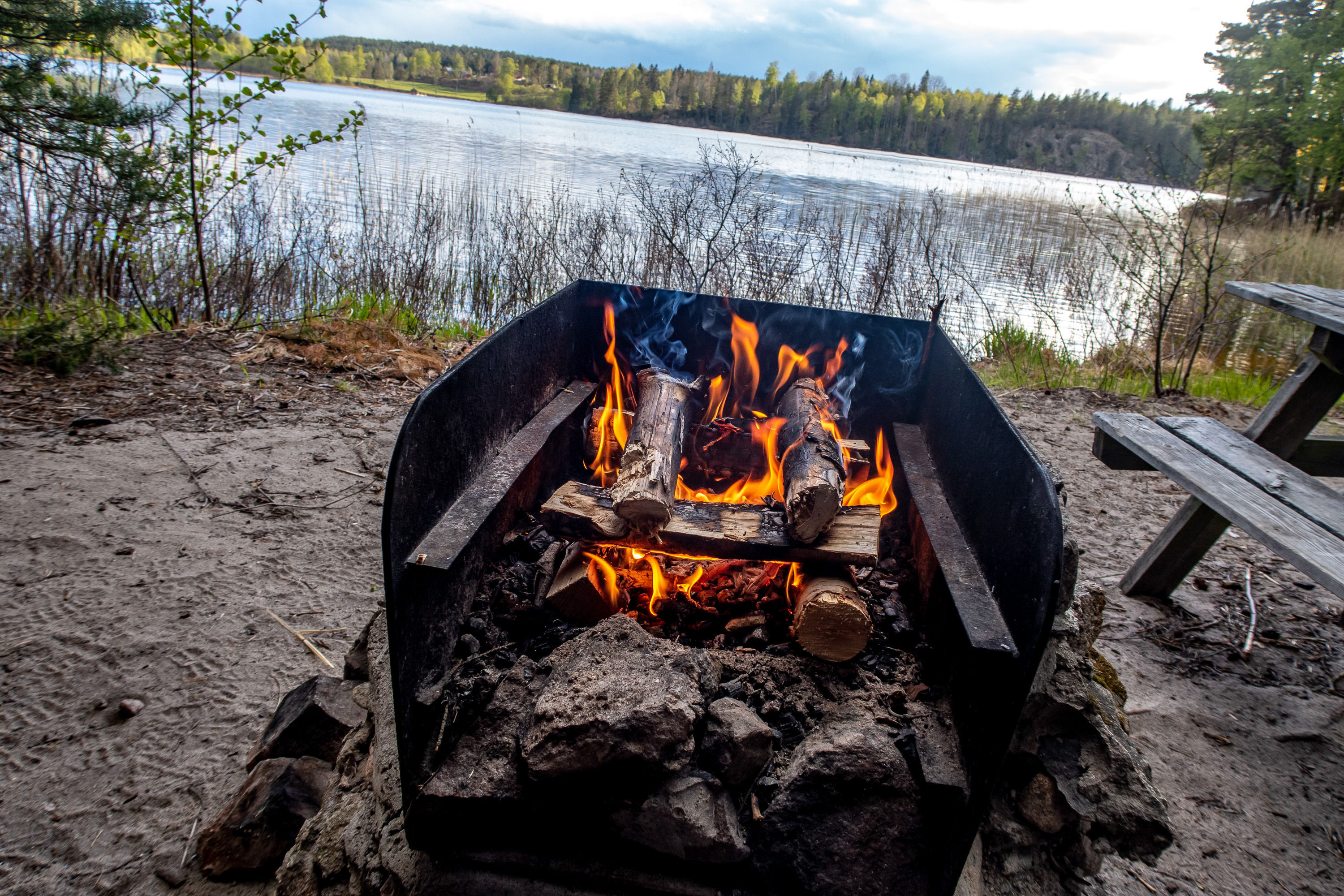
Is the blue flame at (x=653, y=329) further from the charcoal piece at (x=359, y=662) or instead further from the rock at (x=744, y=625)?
the charcoal piece at (x=359, y=662)

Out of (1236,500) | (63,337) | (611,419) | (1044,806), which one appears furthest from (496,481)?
(63,337)

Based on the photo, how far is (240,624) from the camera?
2.24 m

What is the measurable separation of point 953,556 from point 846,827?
65 centimetres

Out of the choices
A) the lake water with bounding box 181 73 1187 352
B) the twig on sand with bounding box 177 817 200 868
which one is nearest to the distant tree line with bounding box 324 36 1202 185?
the lake water with bounding box 181 73 1187 352

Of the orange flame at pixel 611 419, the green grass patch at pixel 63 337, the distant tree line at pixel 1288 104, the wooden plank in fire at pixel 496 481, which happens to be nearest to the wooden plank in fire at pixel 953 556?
the orange flame at pixel 611 419

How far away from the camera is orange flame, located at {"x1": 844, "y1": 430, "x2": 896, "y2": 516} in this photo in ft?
6.98

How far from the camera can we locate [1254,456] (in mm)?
2375

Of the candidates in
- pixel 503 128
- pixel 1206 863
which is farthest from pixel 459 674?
pixel 503 128

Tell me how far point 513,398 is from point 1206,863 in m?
2.19

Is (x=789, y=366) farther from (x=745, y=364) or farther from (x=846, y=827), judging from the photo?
(x=846, y=827)

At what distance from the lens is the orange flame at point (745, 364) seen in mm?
2729

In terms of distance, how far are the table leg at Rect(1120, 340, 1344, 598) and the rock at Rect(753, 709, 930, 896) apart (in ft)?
7.19

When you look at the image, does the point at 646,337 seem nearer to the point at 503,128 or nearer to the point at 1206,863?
the point at 1206,863

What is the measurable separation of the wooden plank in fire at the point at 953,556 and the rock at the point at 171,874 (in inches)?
66.9
